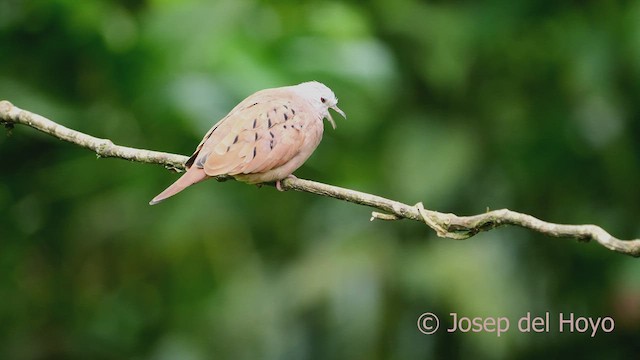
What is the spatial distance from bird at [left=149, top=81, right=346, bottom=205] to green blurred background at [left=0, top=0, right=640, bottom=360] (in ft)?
5.02

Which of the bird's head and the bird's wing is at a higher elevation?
the bird's head

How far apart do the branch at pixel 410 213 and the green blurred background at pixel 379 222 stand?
5.61ft

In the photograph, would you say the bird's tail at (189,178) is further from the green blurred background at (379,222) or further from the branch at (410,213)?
the green blurred background at (379,222)

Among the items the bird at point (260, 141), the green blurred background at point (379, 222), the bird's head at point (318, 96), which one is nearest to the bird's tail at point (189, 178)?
the bird at point (260, 141)

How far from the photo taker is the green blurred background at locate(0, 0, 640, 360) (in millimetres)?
4840

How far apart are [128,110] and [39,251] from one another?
112 centimetres

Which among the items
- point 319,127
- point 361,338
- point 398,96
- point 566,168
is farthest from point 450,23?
point 319,127

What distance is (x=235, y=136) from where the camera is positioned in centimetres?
287

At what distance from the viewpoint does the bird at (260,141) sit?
2734 millimetres

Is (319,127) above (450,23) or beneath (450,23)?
beneath

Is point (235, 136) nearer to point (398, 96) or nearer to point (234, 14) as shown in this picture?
point (234, 14)

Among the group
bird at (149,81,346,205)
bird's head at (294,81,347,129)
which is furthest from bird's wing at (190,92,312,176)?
bird's head at (294,81,347,129)

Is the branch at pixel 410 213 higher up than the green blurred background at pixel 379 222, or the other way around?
the green blurred background at pixel 379 222

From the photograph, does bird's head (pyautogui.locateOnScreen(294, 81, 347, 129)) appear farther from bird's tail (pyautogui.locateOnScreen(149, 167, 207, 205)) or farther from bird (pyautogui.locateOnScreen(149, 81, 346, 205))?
bird's tail (pyautogui.locateOnScreen(149, 167, 207, 205))
